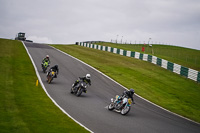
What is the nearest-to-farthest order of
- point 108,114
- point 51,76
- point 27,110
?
point 27,110
point 108,114
point 51,76

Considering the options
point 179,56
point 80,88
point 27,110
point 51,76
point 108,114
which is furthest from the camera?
point 179,56

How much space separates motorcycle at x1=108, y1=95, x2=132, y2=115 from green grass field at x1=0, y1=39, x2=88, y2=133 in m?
3.40

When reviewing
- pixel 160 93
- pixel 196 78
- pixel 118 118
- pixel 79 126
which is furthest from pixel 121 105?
pixel 196 78

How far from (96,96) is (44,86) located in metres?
4.03

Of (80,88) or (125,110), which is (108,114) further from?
(80,88)

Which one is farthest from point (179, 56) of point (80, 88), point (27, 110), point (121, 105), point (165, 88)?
point (27, 110)

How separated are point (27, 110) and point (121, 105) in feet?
18.1

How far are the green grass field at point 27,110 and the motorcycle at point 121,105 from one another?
11.2 feet

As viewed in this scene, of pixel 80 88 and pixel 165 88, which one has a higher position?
pixel 80 88

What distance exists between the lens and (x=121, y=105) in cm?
1595

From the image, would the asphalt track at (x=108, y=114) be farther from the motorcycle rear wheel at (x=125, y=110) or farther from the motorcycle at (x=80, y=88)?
the motorcycle at (x=80, y=88)

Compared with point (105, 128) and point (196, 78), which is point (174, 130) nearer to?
point (105, 128)

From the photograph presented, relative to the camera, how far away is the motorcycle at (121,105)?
15.5 m

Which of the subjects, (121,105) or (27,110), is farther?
(121,105)
